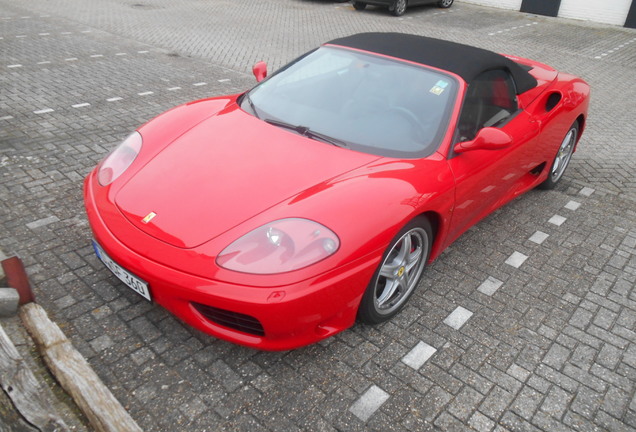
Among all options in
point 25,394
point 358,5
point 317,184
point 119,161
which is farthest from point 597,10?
point 25,394

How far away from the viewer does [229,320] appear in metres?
2.43

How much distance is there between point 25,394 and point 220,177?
134 cm

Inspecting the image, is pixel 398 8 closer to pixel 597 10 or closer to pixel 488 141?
pixel 597 10

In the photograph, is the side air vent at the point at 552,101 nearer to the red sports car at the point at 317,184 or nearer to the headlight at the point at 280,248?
the red sports car at the point at 317,184

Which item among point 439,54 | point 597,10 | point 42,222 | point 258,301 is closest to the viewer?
point 258,301

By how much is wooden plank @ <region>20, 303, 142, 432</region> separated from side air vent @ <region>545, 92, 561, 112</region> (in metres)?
3.72

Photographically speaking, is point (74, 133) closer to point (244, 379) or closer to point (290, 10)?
point (244, 379)

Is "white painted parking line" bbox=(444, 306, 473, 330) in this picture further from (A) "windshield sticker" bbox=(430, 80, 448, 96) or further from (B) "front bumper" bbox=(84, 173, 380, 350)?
(A) "windshield sticker" bbox=(430, 80, 448, 96)

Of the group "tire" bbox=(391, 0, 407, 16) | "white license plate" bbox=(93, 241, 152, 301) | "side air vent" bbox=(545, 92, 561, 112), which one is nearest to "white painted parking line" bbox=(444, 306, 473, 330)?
"white license plate" bbox=(93, 241, 152, 301)

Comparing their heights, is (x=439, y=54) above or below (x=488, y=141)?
above

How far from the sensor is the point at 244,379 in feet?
8.36


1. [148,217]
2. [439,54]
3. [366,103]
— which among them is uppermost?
[439,54]

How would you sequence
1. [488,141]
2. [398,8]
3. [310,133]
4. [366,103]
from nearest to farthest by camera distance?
[488,141] < [310,133] < [366,103] < [398,8]

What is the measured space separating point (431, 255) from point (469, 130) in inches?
33.3
